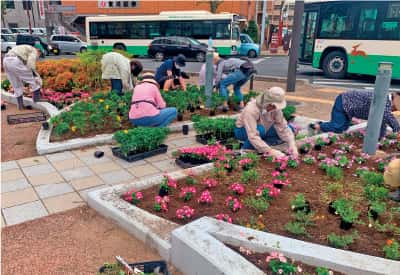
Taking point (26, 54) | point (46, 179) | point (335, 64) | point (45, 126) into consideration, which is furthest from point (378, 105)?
point (335, 64)

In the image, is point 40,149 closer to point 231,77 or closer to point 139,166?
point 139,166

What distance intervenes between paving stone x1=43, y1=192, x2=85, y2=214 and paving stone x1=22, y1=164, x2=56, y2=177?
0.77 metres

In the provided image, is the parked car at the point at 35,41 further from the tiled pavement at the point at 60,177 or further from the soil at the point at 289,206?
the soil at the point at 289,206

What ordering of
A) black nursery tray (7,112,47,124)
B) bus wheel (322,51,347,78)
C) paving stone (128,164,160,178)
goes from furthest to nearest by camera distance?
1. bus wheel (322,51,347,78)
2. black nursery tray (7,112,47,124)
3. paving stone (128,164,160,178)

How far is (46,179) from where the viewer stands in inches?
164

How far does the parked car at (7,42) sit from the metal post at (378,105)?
93.4ft

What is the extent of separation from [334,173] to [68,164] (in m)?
3.27

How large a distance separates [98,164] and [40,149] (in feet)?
3.19

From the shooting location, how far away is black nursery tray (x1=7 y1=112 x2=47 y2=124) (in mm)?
6591

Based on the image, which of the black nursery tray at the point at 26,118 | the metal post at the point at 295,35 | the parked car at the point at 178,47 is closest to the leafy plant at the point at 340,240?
the black nursery tray at the point at 26,118

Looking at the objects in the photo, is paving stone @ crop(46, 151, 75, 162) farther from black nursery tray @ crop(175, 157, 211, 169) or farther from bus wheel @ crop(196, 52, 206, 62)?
bus wheel @ crop(196, 52, 206, 62)

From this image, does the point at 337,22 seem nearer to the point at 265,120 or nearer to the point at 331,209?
the point at 265,120

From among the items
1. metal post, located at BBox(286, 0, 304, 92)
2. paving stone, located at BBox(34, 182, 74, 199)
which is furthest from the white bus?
paving stone, located at BBox(34, 182, 74, 199)

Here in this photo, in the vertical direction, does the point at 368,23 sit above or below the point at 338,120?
above
